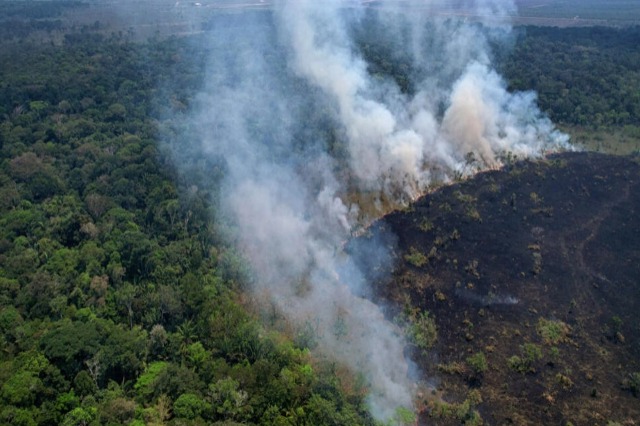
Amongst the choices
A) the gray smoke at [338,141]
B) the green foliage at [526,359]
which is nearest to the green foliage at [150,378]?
the gray smoke at [338,141]

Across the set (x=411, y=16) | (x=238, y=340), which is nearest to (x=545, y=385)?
(x=238, y=340)

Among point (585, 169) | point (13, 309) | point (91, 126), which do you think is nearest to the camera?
point (13, 309)

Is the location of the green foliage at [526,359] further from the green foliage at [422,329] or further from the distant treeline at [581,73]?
the distant treeline at [581,73]

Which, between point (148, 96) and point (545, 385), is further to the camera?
point (148, 96)

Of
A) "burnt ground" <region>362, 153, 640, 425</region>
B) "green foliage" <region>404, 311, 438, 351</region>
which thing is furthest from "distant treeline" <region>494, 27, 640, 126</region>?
"green foliage" <region>404, 311, 438, 351</region>

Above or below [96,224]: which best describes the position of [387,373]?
below

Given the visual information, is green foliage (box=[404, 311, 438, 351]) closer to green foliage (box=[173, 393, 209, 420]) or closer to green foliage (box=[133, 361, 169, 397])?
green foliage (box=[173, 393, 209, 420])

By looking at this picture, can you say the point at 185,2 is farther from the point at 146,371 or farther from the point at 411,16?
the point at 146,371
